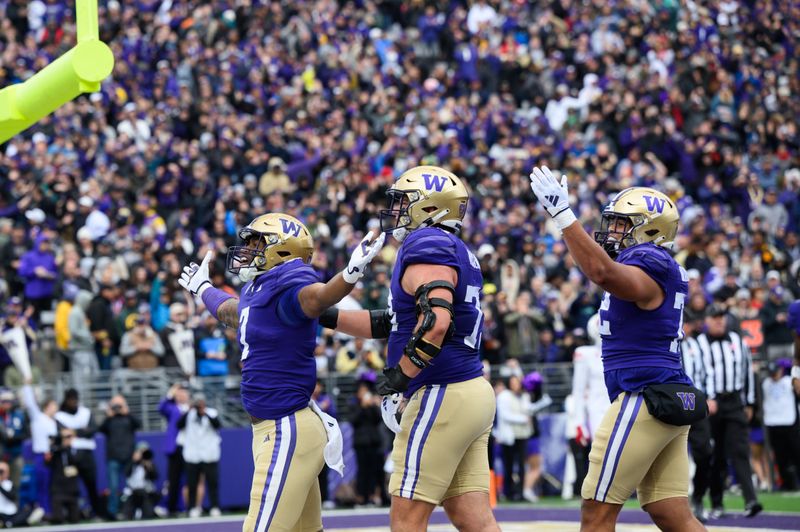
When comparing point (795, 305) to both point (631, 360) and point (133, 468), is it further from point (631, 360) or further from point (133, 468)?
point (133, 468)

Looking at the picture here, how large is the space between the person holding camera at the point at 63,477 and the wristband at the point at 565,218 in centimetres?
871

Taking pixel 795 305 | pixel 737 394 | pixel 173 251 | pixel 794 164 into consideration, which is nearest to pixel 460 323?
pixel 795 305

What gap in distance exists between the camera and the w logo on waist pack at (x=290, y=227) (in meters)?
6.92

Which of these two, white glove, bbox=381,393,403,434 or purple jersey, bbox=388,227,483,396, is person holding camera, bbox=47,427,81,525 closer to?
white glove, bbox=381,393,403,434

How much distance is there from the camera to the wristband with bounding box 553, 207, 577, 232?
6.25 m

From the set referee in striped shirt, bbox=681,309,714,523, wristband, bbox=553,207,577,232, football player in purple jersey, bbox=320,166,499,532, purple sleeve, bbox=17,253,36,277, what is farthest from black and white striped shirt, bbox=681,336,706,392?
purple sleeve, bbox=17,253,36,277

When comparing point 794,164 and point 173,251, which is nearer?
point 173,251

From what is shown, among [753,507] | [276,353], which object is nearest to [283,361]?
[276,353]

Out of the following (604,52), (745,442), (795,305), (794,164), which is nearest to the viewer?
(795,305)

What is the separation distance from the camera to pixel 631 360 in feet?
21.6

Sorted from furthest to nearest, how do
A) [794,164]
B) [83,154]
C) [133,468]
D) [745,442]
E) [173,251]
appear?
1. [794,164]
2. [83,154]
3. [173,251]
4. [133,468]
5. [745,442]

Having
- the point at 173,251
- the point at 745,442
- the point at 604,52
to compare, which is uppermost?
the point at 604,52

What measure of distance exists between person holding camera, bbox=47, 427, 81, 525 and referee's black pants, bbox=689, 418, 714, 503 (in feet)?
20.2

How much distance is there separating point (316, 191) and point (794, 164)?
25.0 feet
